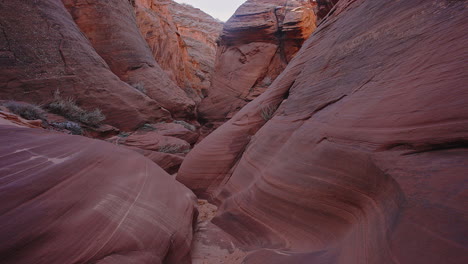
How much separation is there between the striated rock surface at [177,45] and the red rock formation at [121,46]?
3473mm

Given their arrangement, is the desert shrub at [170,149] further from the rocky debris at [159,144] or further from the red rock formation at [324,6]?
the red rock formation at [324,6]

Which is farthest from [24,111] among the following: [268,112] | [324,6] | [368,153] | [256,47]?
[256,47]

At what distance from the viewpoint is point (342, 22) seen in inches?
135

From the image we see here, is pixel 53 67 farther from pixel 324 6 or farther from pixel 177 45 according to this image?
pixel 177 45

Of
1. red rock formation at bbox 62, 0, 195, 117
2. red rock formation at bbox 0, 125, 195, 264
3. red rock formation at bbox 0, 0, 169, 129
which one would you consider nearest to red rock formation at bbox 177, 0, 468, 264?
red rock formation at bbox 0, 125, 195, 264

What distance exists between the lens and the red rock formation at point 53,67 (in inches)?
238

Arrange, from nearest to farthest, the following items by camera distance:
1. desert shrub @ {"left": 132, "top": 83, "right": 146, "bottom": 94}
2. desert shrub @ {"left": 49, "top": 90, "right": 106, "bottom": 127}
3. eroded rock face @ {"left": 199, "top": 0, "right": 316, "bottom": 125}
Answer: desert shrub @ {"left": 49, "top": 90, "right": 106, "bottom": 127} < desert shrub @ {"left": 132, "top": 83, "right": 146, "bottom": 94} < eroded rock face @ {"left": 199, "top": 0, "right": 316, "bottom": 125}

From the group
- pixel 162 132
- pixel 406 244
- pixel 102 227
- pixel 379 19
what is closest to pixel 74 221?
pixel 102 227

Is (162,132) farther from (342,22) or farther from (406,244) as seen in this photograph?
(406,244)

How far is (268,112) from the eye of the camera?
437 cm

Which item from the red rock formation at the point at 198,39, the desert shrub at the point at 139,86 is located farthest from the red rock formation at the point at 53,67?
the red rock formation at the point at 198,39

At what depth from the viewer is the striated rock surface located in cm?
1468

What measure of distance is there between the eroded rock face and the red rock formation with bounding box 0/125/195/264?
9.72 metres

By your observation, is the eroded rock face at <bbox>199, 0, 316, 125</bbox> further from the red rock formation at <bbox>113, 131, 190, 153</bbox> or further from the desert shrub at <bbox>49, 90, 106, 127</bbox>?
the desert shrub at <bbox>49, 90, 106, 127</bbox>
